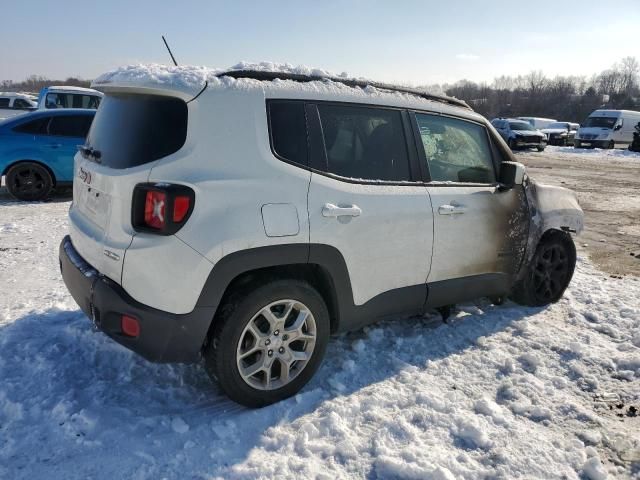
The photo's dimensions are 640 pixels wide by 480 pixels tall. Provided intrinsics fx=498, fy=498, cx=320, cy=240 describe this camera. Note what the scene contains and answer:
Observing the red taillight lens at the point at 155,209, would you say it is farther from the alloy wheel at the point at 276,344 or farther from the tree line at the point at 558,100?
the tree line at the point at 558,100

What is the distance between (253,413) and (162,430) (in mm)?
516

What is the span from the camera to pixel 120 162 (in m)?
2.79

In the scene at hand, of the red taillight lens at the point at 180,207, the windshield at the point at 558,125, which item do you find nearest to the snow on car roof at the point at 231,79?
the red taillight lens at the point at 180,207

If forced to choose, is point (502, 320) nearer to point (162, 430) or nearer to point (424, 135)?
point (424, 135)

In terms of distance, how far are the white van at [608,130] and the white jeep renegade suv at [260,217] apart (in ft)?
94.2

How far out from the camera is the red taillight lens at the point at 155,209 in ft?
8.33

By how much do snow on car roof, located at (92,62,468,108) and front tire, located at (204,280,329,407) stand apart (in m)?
1.17

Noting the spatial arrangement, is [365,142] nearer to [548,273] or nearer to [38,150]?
[548,273]

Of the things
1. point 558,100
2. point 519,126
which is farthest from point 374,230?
point 558,100

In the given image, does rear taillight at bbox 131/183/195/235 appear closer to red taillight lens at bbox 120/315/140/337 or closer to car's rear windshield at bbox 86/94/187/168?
car's rear windshield at bbox 86/94/187/168

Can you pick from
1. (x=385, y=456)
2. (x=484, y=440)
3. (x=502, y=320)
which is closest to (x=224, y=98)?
(x=385, y=456)

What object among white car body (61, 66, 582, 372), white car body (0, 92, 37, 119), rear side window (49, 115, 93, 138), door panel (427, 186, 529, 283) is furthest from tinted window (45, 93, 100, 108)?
door panel (427, 186, 529, 283)

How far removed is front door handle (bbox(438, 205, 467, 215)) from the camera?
11.7 feet

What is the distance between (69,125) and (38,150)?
70cm
